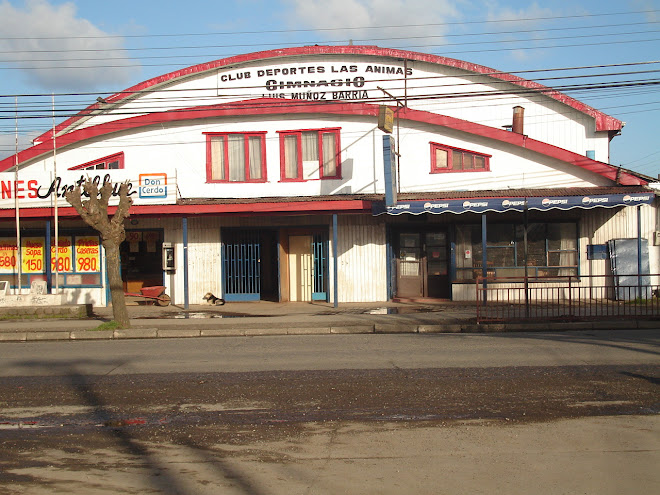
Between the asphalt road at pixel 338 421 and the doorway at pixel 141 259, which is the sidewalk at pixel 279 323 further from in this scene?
the asphalt road at pixel 338 421

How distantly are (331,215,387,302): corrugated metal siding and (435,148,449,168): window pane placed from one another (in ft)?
9.12

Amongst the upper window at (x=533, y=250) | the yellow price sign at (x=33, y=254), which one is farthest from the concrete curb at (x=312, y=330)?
the yellow price sign at (x=33, y=254)

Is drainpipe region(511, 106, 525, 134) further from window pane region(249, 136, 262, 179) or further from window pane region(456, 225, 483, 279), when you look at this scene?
window pane region(249, 136, 262, 179)

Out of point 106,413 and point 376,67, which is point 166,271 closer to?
point 376,67

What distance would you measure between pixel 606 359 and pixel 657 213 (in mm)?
11652

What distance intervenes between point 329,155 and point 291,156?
1.27 metres

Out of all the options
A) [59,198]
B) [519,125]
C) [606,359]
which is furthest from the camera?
[519,125]

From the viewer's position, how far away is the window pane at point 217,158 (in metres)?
22.2

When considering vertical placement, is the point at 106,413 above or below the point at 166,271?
below

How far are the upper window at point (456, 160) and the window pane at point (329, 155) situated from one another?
322 centimetres

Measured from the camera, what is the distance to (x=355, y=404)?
27.2ft

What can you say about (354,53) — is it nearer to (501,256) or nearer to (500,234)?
(500,234)

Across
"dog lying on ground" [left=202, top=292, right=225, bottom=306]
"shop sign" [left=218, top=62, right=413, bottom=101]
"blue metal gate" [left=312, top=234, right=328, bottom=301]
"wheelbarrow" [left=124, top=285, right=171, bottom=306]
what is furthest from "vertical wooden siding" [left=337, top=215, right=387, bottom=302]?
"shop sign" [left=218, top=62, right=413, bottom=101]

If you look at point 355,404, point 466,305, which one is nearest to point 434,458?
point 355,404
